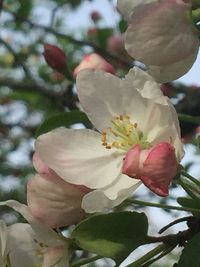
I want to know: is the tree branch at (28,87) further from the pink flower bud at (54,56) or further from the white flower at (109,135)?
the white flower at (109,135)

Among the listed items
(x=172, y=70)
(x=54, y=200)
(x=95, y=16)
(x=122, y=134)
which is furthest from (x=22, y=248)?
(x=95, y=16)

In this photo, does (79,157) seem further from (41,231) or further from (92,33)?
(92,33)

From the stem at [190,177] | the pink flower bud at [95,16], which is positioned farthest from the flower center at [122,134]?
the pink flower bud at [95,16]

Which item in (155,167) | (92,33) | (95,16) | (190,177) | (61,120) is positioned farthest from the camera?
(95,16)

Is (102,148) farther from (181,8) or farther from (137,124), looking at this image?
(181,8)

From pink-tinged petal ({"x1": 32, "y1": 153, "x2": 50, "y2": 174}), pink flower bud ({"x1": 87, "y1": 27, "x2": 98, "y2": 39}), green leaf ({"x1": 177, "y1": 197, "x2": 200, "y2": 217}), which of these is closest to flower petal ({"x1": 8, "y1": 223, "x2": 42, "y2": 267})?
pink-tinged petal ({"x1": 32, "y1": 153, "x2": 50, "y2": 174})

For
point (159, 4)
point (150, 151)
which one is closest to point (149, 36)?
point (159, 4)
